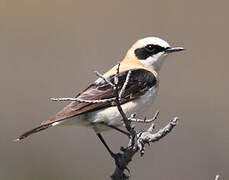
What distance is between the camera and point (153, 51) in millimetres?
7754

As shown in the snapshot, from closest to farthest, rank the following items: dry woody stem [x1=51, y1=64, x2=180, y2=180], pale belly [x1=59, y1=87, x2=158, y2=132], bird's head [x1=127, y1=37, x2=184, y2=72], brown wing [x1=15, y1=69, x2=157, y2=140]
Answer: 1. dry woody stem [x1=51, y1=64, x2=180, y2=180]
2. brown wing [x1=15, y1=69, x2=157, y2=140]
3. pale belly [x1=59, y1=87, x2=158, y2=132]
4. bird's head [x1=127, y1=37, x2=184, y2=72]

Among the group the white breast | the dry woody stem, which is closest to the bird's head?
the white breast

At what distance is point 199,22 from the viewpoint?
14781 millimetres

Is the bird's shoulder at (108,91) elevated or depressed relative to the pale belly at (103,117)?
elevated

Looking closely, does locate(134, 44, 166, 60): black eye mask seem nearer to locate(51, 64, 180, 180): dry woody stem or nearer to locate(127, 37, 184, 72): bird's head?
locate(127, 37, 184, 72): bird's head

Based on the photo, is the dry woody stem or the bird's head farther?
the bird's head

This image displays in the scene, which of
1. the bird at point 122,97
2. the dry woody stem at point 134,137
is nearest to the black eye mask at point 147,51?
the bird at point 122,97

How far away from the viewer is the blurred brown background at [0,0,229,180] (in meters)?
10.2

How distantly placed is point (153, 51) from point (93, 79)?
415 centimetres

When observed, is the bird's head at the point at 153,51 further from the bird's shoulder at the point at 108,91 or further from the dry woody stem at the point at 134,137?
the dry woody stem at the point at 134,137

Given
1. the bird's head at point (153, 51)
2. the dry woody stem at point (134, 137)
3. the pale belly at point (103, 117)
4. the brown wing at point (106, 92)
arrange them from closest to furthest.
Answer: the dry woody stem at point (134, 137) → the brown wing at point (106, 92) → the pale belly at point (103, 117) → the bird's head at point (153, 51)

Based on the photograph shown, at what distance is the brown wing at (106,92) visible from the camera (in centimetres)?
685

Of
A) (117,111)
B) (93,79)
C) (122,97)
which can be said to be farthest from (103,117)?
(93,79)

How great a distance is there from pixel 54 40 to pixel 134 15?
1.62 m
